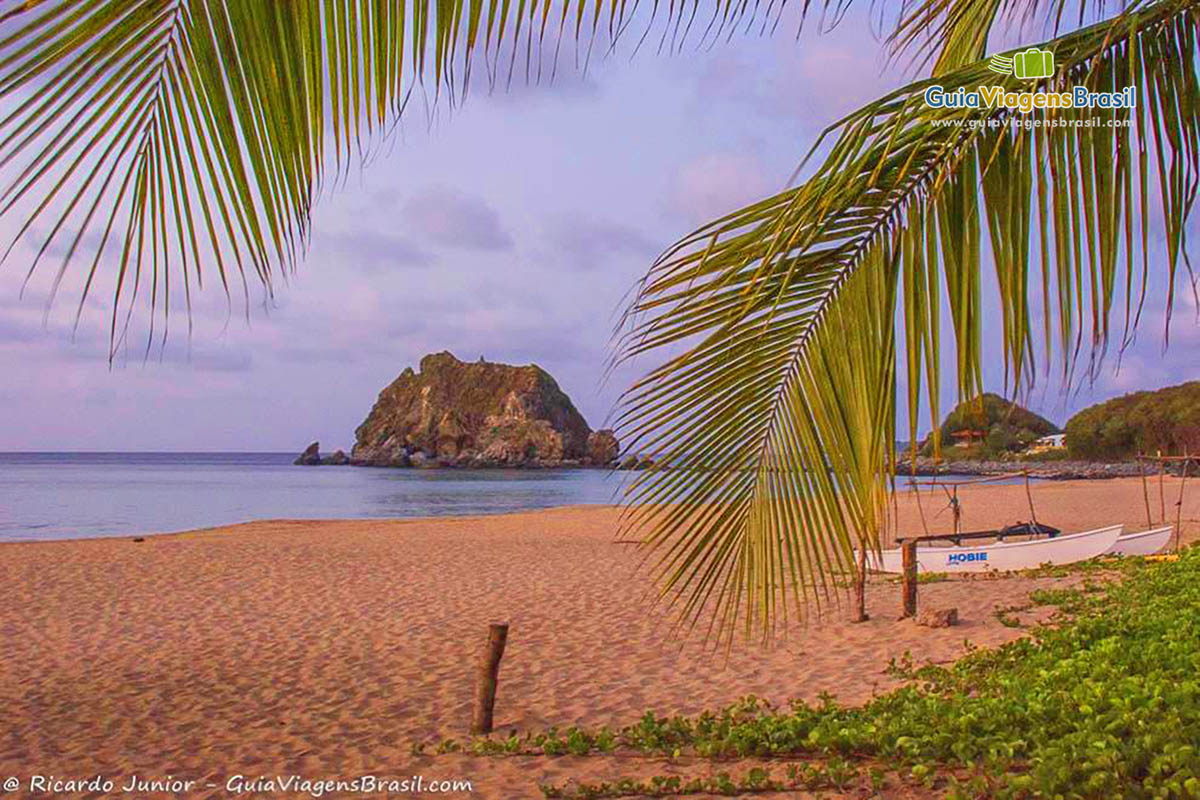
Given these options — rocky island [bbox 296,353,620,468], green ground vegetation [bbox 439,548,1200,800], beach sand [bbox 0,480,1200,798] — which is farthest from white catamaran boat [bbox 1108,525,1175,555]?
rocky island [bbox 296,353,620,468]

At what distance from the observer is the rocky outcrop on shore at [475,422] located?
340 feet

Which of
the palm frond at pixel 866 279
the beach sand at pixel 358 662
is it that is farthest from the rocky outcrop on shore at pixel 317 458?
the palm frond at pixel 866 279

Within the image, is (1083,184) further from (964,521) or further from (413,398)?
(413,398)

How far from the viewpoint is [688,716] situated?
7113 millimetres

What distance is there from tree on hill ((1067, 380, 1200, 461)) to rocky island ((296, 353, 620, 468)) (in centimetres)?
4735

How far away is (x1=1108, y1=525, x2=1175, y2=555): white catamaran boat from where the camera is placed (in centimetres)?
1427

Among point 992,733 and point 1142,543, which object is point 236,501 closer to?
point 1142,543

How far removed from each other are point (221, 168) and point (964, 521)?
93.7 feet

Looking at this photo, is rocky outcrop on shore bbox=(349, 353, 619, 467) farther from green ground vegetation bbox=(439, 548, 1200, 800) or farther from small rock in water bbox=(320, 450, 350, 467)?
green ground vegetation bbox=(439, 548, 1200, 800)

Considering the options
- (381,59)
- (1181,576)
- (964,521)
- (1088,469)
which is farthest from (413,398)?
(381,59)

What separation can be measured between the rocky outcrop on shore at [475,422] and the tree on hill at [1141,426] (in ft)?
156

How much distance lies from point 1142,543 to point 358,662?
11.8m

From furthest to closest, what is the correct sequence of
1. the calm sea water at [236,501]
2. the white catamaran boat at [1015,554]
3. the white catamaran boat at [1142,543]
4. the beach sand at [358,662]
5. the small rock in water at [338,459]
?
the small rock in water at [338,459] < the calm sea water at [236,501] < the white catamaran boat at [1142,543] < the white catamaran boat at [1015,554] < the beach sand at [358,662]

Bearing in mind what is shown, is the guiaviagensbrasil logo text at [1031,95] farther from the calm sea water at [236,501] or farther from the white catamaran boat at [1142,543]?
the calm sea water at [236,501]
